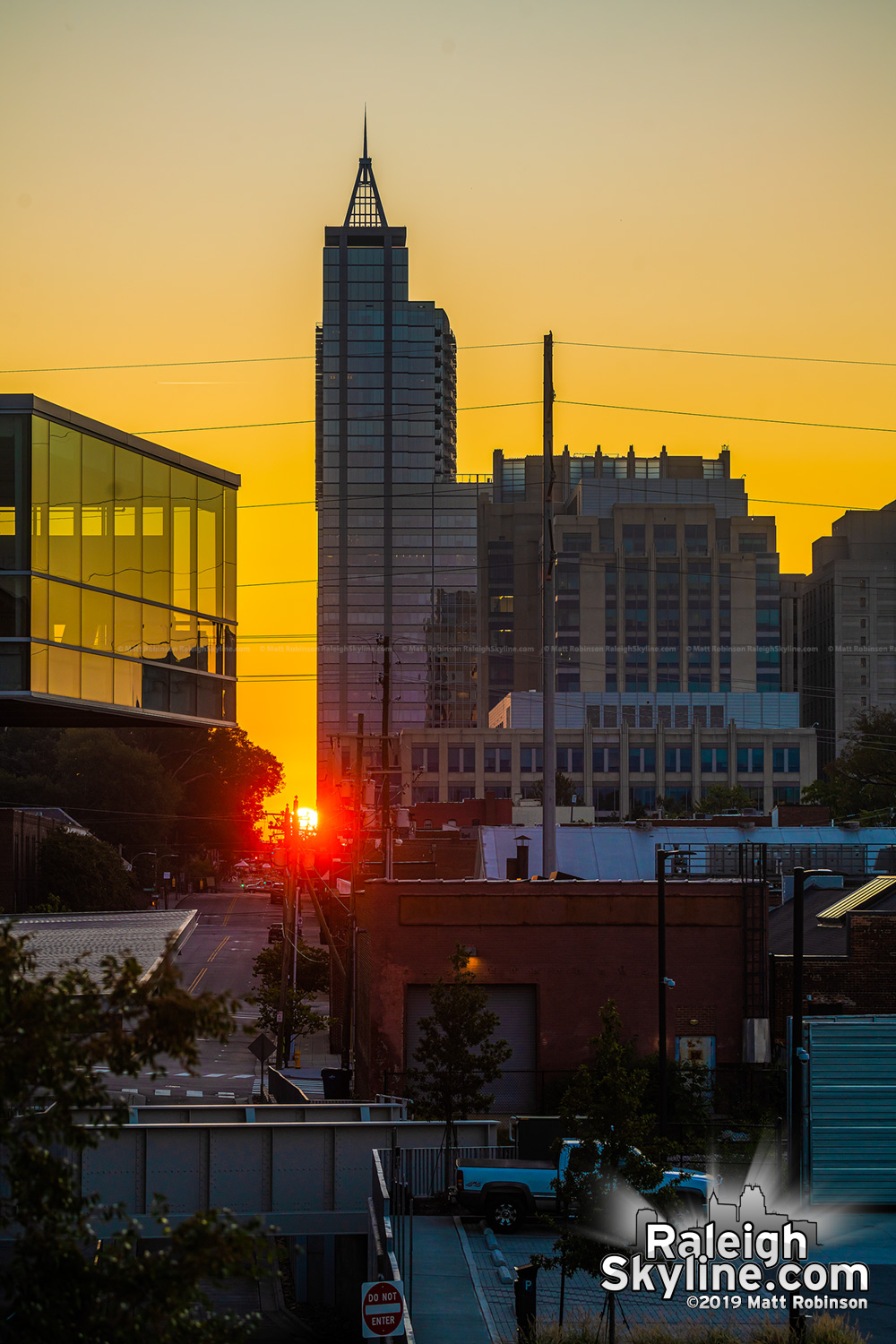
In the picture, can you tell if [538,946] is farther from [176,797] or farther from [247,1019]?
[176,797]

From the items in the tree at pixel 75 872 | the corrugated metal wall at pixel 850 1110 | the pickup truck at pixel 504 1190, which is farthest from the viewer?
the tree at pixel 75 872

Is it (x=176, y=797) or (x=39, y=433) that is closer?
(x=39, y=433)

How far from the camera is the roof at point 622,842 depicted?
51.4 meters

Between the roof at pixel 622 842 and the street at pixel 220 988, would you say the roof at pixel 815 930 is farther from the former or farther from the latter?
the street at pixel 220 988

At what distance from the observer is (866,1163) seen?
2683 centimetres

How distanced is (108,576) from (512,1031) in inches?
587

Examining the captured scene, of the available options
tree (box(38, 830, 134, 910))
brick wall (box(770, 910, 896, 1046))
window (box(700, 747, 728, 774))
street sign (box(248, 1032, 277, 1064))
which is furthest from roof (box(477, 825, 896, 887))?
window (box(700, 747, 728, 774))

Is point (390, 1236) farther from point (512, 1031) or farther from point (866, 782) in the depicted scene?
point (866, 782)

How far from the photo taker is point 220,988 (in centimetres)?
6291

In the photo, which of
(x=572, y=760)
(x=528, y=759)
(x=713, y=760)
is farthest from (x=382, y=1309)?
(x=713, y=760)

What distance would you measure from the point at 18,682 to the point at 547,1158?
13.4 m

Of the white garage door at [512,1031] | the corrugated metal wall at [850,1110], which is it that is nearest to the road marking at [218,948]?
the white garage door at [512,1031]

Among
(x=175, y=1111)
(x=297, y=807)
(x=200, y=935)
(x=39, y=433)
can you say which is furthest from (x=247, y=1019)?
(x=39, y=433)

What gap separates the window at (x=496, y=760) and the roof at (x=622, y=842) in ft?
349
